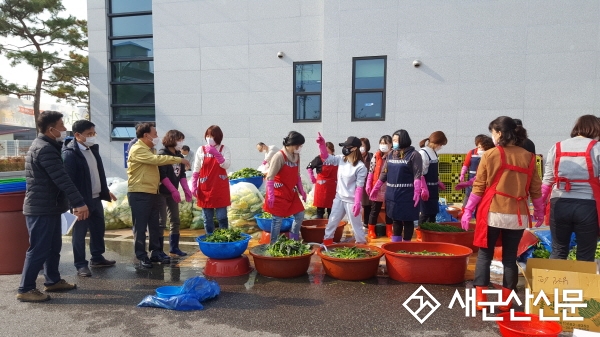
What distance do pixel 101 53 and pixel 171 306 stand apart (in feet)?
38.0

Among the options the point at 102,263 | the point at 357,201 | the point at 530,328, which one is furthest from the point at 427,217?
the point at 102,263

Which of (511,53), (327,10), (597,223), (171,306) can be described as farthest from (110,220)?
(511,53)

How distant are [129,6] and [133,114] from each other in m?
3.46

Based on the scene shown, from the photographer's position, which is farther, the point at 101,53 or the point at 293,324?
the point at 101,53

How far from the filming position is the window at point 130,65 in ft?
43.0

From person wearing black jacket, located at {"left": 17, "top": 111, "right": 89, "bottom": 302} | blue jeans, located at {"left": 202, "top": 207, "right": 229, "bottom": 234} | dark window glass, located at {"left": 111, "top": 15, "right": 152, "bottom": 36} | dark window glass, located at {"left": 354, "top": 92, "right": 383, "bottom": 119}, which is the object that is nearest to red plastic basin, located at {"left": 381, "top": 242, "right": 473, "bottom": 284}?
blue jeans, located at {"left": 202, "top": 207, "right": 229, "bottom": 234}

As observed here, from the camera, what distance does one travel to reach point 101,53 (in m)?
13.2

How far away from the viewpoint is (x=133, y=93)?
1330cm

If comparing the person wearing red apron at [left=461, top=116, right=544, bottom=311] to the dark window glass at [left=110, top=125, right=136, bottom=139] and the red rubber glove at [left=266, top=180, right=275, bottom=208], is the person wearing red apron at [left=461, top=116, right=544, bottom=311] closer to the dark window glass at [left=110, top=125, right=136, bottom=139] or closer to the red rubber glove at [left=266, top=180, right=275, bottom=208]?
the red rubber glove at [left=266, top=180, right=275, bottom=208]

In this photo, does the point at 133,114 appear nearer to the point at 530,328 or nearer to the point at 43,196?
the point at 43,196

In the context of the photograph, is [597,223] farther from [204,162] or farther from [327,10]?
[327,10]

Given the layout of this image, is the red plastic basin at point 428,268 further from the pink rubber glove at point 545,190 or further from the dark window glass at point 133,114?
the dark window glass at point 133,114

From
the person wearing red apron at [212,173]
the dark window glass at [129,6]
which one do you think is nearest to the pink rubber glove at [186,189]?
the person wearing red apron at [212,173]

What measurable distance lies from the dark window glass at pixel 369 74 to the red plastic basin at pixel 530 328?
7789 mm
